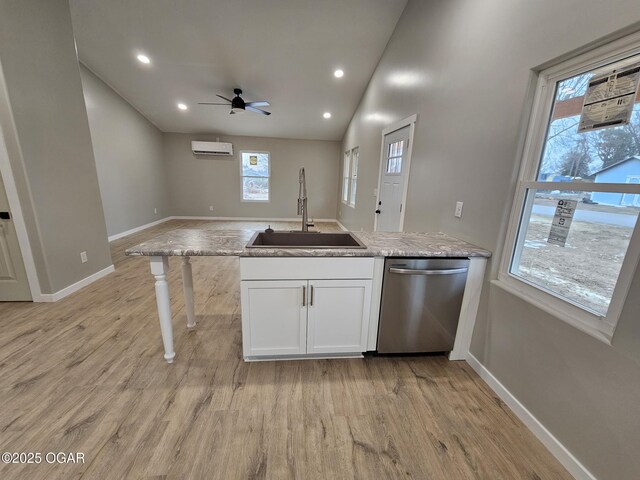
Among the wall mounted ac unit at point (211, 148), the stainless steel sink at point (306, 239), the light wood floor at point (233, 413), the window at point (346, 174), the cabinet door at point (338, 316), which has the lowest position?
the light wood floor at point (233, 413)

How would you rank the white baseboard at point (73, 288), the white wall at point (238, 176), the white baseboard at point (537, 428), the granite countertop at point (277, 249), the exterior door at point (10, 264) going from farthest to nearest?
the white wall at point (238, 176) → the white baseboard at point (73, 288) → the exterior door at point (10, 264) → the granite countertop at point (277, 249) → the white baseboard at point (537, 428)

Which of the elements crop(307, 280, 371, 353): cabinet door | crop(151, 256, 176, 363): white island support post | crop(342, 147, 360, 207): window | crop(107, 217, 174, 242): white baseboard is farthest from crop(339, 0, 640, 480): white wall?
crop(107, 217, 174, 242): white baseboard

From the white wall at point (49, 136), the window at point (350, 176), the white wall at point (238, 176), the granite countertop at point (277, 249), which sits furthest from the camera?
the white wall at point (238, 176)

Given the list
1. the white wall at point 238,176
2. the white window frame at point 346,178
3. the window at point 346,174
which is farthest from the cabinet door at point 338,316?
the white wall at point 238,176

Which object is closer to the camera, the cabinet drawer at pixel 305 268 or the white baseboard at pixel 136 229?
the cabinet drawer at pixel 305 268

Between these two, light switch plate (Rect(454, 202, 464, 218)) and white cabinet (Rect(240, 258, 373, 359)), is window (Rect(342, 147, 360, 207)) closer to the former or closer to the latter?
light switch plate (Rect(454, 202, 464, 218))

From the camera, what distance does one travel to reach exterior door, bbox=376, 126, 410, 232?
9.71 ft

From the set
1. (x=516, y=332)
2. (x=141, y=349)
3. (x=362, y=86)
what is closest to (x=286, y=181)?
(x=362, y=86)

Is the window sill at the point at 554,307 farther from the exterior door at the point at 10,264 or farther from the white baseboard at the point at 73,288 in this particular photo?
the exterior door at the point at 10,264

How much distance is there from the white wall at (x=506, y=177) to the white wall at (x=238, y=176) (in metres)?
4.97

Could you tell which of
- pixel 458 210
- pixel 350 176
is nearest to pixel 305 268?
pixel 458 210

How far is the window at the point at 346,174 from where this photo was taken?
646 cm

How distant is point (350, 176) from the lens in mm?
6316

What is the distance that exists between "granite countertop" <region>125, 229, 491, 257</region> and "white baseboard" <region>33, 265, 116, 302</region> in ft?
5.97
